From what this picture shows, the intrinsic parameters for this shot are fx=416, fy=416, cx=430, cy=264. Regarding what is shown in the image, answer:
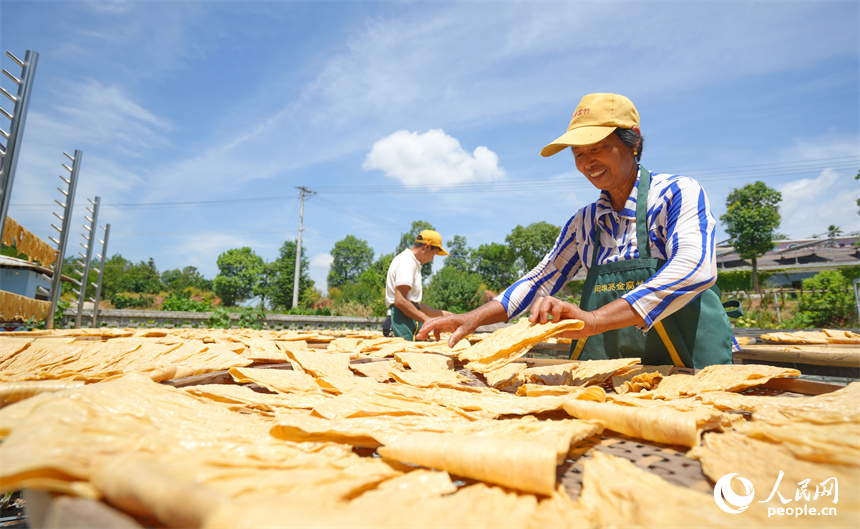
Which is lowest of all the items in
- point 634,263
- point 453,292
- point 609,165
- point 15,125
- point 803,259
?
point 634,263

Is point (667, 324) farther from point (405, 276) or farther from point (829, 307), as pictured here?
point (829, 307)

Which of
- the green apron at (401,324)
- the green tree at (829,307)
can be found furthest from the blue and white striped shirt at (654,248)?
the green tree at (829,307)

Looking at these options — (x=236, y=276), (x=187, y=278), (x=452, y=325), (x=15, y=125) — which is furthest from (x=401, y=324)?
(x=187, y=278)

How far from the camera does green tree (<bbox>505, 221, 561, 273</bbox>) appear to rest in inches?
1548

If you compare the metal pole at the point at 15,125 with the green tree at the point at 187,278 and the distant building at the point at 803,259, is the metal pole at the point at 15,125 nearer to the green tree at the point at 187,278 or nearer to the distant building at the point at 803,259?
the distant building at the point at 803,259

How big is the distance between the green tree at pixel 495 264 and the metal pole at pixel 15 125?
1529 inches

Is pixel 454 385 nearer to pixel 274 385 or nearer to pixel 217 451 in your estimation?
pixel 274 385

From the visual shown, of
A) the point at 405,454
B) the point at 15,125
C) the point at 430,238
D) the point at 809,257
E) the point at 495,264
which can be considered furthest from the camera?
the point at 495,264

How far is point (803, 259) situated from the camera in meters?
26.9

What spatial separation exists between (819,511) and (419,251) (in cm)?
378

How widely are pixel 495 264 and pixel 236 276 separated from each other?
27794 mm

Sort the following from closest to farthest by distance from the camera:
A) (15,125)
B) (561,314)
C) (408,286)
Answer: (561,314)
(15,125)
(408,286)

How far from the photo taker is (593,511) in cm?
42

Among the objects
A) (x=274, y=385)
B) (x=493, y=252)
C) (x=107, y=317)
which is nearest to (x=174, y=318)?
(x=107, y=317)
